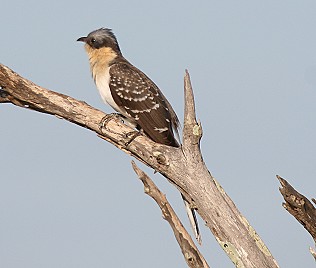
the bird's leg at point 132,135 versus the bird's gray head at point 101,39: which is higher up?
the bird's gray head at point 101,39

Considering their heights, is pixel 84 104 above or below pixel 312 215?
above

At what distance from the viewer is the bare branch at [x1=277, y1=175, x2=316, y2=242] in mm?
7047

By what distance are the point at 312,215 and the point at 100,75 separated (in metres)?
4.93

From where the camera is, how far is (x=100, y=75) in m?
11.0

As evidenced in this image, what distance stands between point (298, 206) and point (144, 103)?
3898 millimetres

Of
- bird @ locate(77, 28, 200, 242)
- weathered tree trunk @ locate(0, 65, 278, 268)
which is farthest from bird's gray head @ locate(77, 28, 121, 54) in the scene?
weathered tree trunk @ locate(0, 65, 278, 268)

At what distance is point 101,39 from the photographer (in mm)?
11844

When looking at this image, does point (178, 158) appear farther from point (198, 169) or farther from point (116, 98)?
point (116, 98)

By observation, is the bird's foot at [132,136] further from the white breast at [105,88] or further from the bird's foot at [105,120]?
the white breast at [105,88]

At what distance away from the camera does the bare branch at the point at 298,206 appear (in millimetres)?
7047

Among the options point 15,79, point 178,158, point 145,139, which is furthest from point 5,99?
point 178,158

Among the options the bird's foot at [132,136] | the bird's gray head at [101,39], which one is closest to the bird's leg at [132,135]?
the bird's foot at [132,136]

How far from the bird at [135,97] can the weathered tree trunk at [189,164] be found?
109 centimetres

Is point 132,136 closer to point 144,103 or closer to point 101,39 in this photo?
point 144,103
